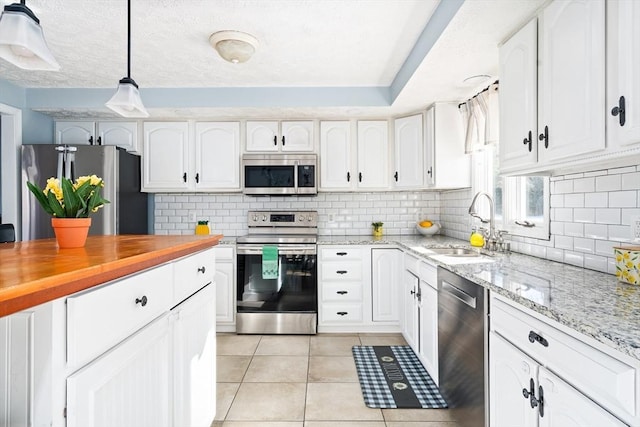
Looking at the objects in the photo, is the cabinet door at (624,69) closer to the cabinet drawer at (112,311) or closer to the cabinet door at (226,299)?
the cabinet drawer at (112,311)

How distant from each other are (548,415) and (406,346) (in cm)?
207

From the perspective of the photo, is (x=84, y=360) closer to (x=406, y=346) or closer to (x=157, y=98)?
(x=406, y=346)

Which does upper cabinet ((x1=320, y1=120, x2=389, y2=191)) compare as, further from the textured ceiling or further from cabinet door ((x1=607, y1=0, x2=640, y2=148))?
cabinet door ((x1=607, y1=0, x2=640, y2=148))

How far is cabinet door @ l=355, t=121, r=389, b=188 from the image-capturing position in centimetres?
369

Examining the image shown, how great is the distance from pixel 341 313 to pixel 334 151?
1.70 meters

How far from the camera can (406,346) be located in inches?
123

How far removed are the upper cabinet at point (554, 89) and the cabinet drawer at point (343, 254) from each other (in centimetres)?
174

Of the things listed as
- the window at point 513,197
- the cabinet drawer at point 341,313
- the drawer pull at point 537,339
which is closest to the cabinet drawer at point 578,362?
the drawer pull at point 537,339

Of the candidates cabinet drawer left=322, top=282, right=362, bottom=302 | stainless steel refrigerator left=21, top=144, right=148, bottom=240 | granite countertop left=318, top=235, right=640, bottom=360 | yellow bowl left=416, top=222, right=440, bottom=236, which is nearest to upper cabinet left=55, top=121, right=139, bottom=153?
stainless steel refrigerator left=21, top=144, right=148, bottom=240

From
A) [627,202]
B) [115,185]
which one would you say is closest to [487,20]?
[627,202]

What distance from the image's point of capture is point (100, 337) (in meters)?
0.97

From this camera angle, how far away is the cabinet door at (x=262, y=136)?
144 inches

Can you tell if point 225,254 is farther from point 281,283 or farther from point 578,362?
point 578,362

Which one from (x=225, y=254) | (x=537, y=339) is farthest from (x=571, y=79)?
(x=225, y=254)
